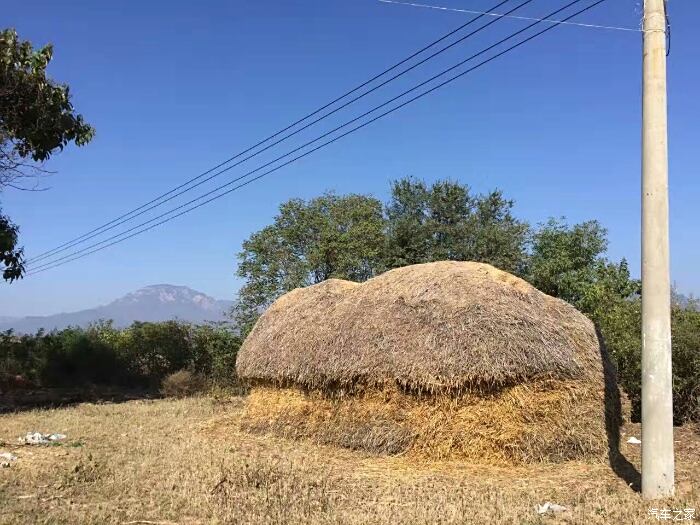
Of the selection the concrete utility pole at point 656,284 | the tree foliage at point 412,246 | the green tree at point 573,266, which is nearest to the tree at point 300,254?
the tree foliage at point 412,246

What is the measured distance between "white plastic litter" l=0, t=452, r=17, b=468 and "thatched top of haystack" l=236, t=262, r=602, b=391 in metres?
4.76

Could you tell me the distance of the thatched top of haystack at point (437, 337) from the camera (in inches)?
394

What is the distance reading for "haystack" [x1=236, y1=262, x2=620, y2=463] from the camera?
9938 millimetres

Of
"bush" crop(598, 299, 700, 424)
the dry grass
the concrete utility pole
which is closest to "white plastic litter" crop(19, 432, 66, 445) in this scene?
the dry grass

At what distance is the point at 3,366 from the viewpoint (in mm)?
23344

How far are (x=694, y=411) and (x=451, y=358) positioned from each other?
19.1ft

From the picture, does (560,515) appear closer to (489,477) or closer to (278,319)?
(489,477)

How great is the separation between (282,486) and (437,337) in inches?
148

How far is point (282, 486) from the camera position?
313 inches

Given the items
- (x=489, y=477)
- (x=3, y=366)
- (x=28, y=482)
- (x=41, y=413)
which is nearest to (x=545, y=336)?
(x=489, y=477)
